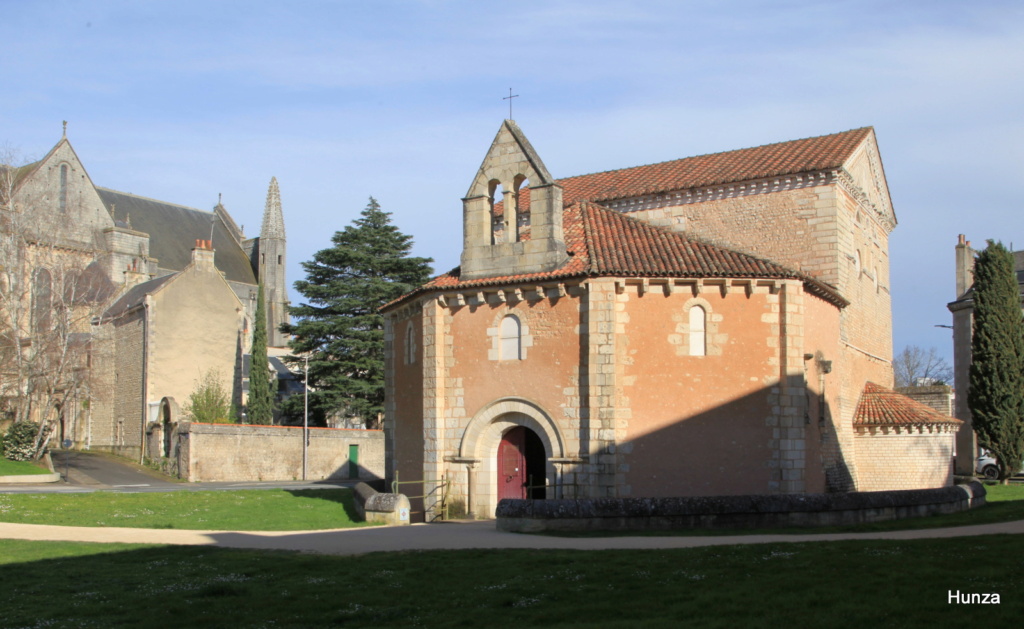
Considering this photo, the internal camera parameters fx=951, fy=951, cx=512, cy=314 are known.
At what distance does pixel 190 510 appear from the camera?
24984 millimetres

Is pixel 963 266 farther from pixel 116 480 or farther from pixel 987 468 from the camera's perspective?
pixel 116 480

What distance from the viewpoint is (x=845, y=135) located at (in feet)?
101

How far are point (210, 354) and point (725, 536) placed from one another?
4315 cm

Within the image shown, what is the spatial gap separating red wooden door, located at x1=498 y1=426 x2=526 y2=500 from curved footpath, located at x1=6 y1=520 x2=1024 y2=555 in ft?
12.5

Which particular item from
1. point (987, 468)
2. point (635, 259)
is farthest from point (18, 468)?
point (987, 468)

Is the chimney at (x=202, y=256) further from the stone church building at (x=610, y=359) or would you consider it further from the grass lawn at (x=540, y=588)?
the grass lawn at (x=540, y=588)

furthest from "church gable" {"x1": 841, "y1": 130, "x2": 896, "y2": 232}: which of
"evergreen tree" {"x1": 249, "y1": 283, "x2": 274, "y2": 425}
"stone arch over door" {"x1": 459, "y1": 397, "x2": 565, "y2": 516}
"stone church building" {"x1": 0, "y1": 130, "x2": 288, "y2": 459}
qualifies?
"evergreen tree" {"x1": 249, "y1": 283, "x2": 274, "y2": 425}

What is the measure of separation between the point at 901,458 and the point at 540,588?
2092 cm

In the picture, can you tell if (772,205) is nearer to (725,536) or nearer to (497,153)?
(497,153)

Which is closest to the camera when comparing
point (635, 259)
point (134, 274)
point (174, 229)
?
point (635, 259)

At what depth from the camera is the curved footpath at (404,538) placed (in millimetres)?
15430

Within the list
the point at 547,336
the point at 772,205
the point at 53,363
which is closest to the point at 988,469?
the point at 772,205

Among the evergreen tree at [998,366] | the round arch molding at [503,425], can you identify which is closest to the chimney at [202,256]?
the round arch molding at [503,425]

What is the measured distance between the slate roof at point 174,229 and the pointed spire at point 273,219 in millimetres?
3369
